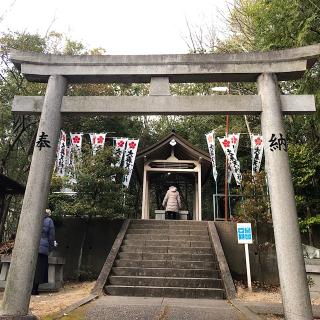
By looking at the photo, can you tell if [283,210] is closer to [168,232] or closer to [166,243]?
[166,243]

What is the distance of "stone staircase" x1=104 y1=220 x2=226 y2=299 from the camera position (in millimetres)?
7805

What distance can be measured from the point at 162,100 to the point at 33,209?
2.72 metres

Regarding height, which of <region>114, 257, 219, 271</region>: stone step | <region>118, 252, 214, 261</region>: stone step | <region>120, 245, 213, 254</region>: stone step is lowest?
<region>114, 257, 219, 271</region>: stone step

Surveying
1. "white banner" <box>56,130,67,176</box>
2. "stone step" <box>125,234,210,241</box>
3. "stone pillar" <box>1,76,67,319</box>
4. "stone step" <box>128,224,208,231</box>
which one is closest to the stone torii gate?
"stone pillar" <box>1,76,67,319</box>

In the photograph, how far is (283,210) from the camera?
529 cm

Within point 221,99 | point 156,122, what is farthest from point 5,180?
point 156,122

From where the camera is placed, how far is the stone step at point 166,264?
8953 millimetres

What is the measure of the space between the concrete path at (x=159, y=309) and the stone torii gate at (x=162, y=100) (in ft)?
4.62

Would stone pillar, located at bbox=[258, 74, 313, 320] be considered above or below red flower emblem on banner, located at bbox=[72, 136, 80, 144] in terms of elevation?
below

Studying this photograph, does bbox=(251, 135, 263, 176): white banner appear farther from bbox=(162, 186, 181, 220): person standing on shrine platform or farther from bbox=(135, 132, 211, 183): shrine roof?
bbox=(162, 186, 181, 220): person standing on shrine platform

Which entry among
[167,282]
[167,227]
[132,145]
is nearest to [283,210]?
[167,282]

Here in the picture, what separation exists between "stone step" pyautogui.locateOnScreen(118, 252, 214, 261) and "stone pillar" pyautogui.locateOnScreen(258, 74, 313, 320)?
14.6ft

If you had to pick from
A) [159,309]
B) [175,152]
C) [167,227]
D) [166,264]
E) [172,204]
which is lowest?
[159,309]

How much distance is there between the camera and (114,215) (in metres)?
11.0
